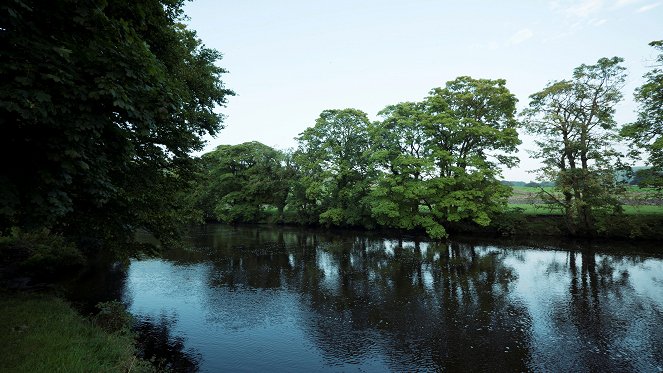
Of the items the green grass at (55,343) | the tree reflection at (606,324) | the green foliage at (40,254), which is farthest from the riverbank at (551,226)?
the green grass at (55,343)

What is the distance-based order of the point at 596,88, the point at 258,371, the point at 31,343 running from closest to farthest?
the point at 31,343 < the point at 258,371 < the point at 596,88

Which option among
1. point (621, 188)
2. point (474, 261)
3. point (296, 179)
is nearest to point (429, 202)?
point (474, 261)

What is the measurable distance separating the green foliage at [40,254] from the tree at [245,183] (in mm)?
30379

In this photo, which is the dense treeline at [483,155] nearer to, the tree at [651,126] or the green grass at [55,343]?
the tree at [651,126]

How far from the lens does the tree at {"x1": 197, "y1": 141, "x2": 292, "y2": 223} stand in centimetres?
5712

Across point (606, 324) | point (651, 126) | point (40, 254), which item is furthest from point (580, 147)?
point (40, 254)

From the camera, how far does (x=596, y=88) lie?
34.0 m

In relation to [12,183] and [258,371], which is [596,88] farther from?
[12,183]

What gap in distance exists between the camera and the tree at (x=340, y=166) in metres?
44.6

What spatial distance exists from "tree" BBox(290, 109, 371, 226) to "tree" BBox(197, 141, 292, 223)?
9123 mm

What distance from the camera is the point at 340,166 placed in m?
45.0

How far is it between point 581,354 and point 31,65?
55.6ft

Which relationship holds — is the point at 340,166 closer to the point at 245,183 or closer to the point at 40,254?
the point at 245,183

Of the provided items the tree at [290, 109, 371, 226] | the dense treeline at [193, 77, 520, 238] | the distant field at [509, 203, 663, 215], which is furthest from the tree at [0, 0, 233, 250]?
the distant field at [509, 203, 663, 215]
